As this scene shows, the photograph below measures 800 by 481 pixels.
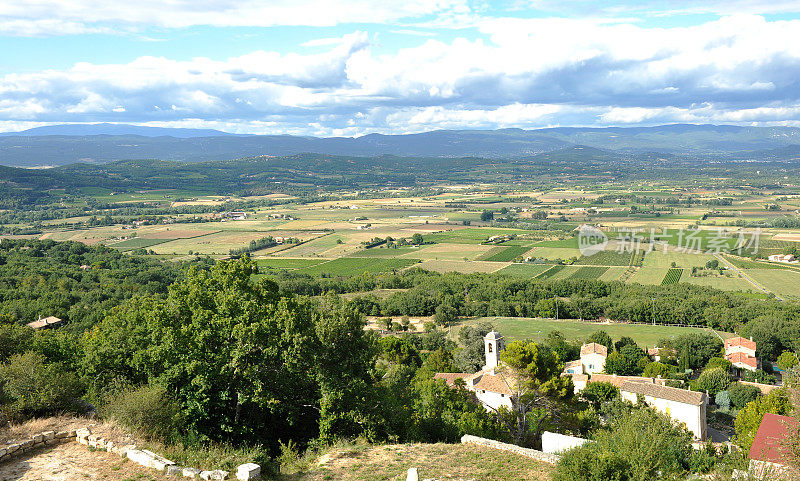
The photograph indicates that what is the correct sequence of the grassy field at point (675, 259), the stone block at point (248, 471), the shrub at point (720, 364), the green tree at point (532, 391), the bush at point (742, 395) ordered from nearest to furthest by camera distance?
1. the stone block at point (248, 471)
2. the green tree at point (532, 391)
3. the bush at point (742, 395)
4. the shrub at point (720, 364)
5. the grassy field at point (675, 259)

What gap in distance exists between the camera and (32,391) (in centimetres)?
1470

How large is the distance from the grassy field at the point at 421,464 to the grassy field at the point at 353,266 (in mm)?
54395

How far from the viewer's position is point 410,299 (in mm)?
55000

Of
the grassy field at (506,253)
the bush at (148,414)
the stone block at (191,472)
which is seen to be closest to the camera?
the stone block at (191,472)

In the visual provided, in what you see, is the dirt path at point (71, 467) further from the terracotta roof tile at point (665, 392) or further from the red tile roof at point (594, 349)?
the red tile roof at point (594, 349)

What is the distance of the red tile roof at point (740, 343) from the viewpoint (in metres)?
38.3

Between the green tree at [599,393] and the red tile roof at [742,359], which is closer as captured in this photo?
the green tree at [599,393]

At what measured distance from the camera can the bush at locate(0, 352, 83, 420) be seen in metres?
14.4

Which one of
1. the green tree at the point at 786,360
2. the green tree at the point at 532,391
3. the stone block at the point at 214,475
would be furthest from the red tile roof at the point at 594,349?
the stone block at the point at 214,475

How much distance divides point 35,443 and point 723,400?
30301mm

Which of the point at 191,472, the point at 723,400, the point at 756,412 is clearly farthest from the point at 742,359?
the point at 191,472

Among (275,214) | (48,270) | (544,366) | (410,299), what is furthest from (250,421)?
(275,214)

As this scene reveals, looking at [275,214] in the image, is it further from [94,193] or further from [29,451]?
[29,451]

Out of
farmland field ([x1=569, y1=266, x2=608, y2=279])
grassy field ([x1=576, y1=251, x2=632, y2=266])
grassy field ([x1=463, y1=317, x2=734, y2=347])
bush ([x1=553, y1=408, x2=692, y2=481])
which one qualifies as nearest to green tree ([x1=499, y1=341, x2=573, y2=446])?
bush ([x1=553, y1=408, x2=692, y2=481])
